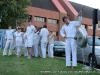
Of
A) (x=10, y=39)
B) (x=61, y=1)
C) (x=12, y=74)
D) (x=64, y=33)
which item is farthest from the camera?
(x=61, y=1)

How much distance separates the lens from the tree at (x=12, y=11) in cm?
3608

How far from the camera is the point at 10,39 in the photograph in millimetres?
14477

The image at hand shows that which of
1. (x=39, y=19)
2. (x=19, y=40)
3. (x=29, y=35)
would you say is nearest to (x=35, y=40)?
(x=19, y=40)

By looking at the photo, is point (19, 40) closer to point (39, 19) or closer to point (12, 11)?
point (12, 11)

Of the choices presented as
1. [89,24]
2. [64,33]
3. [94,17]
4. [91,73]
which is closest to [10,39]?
[64,33]

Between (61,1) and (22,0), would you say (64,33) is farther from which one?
(61,1)

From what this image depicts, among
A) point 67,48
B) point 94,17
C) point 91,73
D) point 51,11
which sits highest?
point 51,11

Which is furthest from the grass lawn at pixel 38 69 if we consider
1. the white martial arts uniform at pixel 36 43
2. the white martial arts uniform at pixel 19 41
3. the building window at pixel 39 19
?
the building window at pixel 39 19

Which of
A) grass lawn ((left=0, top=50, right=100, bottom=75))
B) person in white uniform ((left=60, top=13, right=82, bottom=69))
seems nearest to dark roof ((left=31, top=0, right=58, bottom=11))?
grass lawn ((left=0, top=50, right=100, bottom=75))

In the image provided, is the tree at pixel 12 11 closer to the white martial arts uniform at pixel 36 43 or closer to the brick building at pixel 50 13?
the brick building at pixel 50 13

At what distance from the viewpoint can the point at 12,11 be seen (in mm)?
36406

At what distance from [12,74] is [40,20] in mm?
47883

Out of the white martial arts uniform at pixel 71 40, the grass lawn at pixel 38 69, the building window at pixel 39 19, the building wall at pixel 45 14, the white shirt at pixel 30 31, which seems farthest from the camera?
the building window at pixel 39 19

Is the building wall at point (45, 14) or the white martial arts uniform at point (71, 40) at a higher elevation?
the building wall at point (45, 14)
